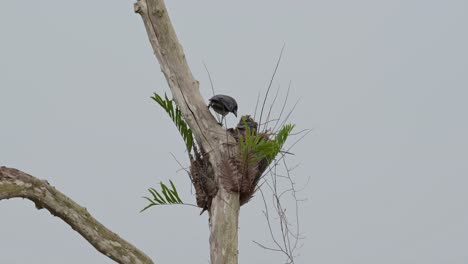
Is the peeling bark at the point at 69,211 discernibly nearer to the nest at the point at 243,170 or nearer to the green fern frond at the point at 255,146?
the nest at the point at 243,170

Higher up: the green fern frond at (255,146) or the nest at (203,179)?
the green fern frond at (255,146)

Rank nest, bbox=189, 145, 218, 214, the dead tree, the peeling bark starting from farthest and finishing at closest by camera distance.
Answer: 1. nest, bbox=189, 145, 218, 214
2. the dead tree
3. the peeling bark

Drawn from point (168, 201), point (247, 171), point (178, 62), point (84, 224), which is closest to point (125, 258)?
point (84, 224)

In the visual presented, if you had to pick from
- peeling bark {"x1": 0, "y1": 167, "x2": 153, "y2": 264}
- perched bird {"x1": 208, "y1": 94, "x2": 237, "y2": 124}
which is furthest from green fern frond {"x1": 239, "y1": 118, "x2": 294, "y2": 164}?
peeling bark {"x1": 0, "y1": 167, "x2": 153, "y2": 264}

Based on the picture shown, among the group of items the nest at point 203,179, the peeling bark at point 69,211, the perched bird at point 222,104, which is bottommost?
the peeling bark at point 69,211

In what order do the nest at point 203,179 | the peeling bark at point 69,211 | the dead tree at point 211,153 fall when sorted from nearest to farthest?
1. the peeling bark at point 69,211
2. the dead tree at point 211,153
3. the nest at point 203,179

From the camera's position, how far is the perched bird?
4492 mm

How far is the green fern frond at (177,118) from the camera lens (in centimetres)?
459

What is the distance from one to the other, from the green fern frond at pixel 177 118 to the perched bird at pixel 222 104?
0.64 ft

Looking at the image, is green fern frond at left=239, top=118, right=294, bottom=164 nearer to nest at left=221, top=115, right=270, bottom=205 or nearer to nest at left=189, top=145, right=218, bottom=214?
nest at left=221, top=115, right=270, bottom=205

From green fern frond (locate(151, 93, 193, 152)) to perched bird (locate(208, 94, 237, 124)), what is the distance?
7.7 inches

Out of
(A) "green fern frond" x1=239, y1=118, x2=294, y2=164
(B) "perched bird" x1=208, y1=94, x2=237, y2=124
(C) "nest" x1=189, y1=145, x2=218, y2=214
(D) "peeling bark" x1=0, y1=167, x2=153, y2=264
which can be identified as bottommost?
(D) "peeling bark" x1=0, y1=167, x2=153, y2=264

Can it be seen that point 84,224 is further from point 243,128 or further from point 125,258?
point 243,128

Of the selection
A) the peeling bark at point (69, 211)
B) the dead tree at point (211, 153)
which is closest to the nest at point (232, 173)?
the dead tree at point (211, 153)
